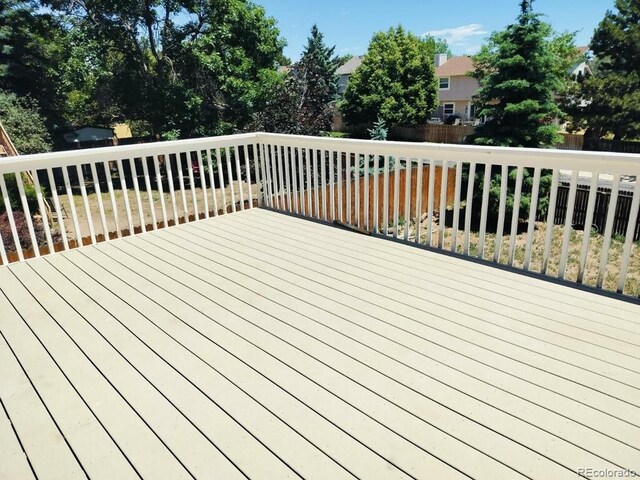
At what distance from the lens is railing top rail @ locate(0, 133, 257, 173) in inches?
119

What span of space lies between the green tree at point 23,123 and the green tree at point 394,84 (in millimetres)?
15742

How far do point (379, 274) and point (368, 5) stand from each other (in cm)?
5342

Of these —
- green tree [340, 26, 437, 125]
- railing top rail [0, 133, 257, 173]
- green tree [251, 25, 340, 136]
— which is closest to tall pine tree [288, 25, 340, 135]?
green tree [251, 25, 340, 136]

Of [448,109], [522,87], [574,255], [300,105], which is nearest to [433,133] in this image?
[448,109]

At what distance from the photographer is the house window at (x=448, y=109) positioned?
31234 millimetres

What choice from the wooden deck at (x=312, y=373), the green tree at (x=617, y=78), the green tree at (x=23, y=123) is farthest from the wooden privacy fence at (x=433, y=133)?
the wooden deck at (x=312, y=373)

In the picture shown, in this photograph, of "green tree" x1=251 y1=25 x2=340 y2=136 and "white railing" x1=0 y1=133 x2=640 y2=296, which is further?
"green tree" x1=251 y1=25 x2=340 y2=136

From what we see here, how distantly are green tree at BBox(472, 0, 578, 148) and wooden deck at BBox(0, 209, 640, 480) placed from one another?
919 centimetres

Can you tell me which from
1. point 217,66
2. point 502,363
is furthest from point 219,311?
point 217,66

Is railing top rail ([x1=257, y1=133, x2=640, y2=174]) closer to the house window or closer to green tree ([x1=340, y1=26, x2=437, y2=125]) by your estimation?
green tree ([x1=340, y1=26, x2=437, y2=125])

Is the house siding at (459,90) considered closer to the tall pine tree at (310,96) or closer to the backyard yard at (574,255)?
the tall pine tree at (310,96)

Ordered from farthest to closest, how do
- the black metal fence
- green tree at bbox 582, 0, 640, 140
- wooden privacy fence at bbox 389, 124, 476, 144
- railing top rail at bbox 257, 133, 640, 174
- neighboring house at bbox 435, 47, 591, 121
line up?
neighboring house at bbox 435, 47, 591, 121
wooden privacy fence at bbox 389, 124, 476, 144
green tree at bbox 582, 0, 640, 140
the black metal fence
railing top rail at bbox 257, 133, 640, 174

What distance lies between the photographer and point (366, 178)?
3.70 metres

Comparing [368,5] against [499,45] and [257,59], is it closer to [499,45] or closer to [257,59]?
[257,59]
